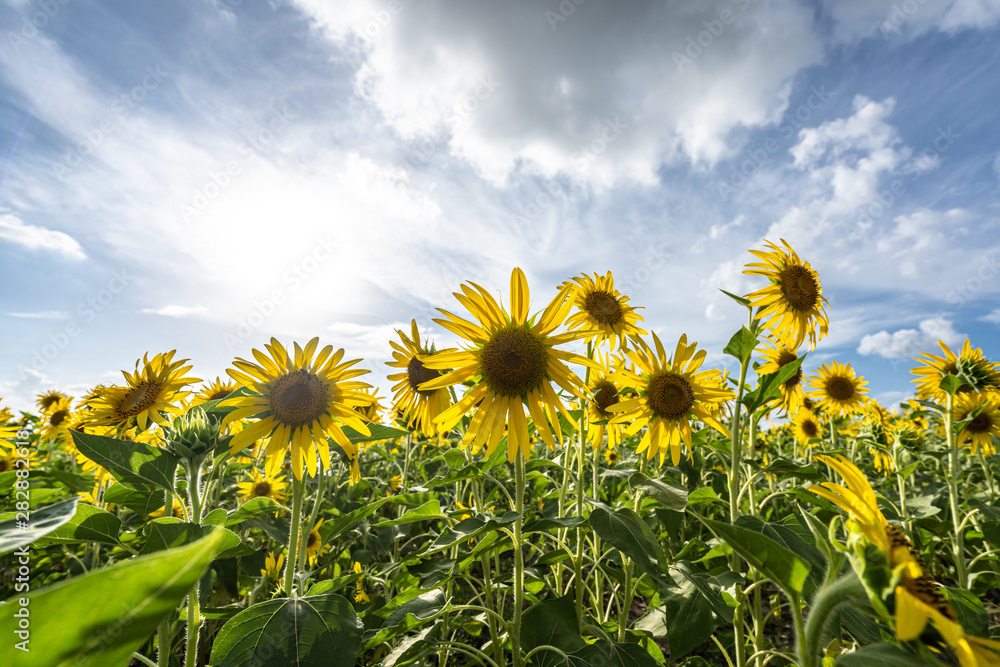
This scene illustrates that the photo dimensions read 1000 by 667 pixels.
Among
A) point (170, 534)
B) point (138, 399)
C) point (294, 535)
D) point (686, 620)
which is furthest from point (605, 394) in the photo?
point (138, 399)

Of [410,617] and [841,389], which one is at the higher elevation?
[841,389]

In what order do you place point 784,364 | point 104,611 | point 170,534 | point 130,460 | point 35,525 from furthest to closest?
point 784,364, point 130,460, point 170,534, point 35,525, point 104,611

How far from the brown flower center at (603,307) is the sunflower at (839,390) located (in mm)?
3765

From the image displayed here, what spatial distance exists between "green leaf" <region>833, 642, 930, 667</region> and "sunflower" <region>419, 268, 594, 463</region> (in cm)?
111

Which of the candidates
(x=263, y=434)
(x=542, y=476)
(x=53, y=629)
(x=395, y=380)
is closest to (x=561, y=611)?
(x=542, y=476)

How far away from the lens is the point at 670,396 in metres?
2.45

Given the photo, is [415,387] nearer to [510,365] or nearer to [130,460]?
[510,365]

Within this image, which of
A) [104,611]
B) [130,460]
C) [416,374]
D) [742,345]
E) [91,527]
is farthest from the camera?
[416,374]

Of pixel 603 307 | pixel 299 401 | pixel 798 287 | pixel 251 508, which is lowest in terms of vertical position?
pixel 251 508

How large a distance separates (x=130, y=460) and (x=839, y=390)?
6495 mm

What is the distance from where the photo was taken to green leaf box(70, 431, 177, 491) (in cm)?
169

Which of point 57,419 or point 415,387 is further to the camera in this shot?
point 57,419

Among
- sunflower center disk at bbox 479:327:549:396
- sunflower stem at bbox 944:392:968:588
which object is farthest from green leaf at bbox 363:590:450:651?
sunflower stem at bbox 944:392:968:588

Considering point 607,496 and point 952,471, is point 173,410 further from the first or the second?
point 952,471
